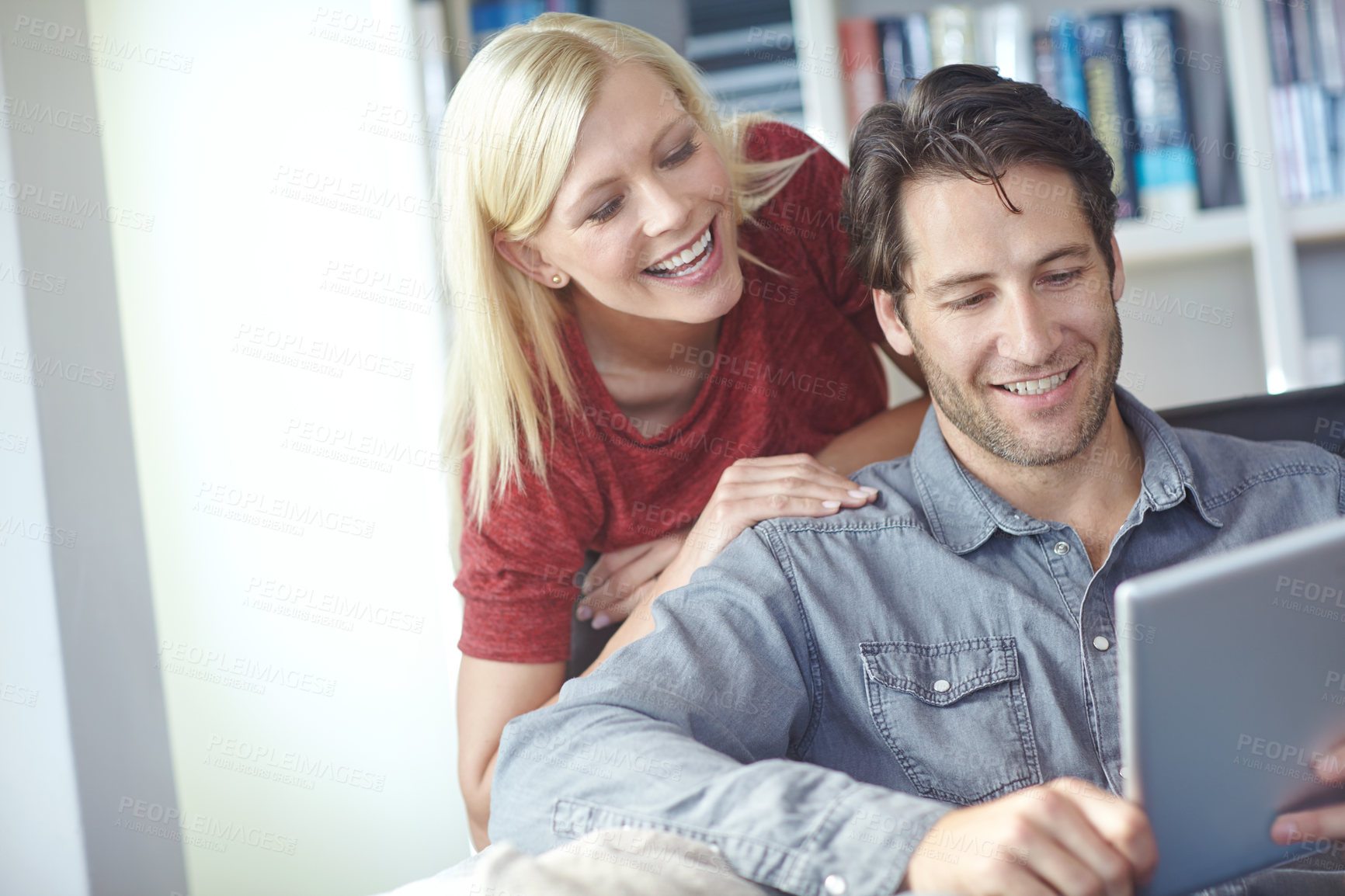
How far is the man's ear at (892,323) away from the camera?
4.14 feet

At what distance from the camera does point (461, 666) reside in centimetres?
150

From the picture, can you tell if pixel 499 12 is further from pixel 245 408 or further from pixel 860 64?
pixel 245 408

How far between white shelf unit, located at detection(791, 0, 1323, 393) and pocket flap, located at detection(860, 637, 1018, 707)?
4.15ft

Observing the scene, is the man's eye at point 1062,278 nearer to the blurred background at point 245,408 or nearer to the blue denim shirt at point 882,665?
the blue denim shirt at point 882,665

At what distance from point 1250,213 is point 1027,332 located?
4.06 ft

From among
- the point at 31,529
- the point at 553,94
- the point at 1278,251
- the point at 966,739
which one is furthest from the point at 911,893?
the point at 1278,251

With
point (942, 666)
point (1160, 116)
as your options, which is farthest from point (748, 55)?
point (942, 666)

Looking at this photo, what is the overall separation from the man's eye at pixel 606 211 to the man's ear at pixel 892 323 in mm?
321

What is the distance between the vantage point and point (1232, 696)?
68 cm

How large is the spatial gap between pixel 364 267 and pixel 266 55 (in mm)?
348

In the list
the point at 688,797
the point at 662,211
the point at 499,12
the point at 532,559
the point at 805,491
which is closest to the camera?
the point at 688,797

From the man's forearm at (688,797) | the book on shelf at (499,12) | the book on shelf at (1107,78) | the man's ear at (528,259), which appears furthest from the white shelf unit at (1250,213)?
the man's forearm at (688,797)

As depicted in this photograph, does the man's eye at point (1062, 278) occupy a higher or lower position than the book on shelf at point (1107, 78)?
lower

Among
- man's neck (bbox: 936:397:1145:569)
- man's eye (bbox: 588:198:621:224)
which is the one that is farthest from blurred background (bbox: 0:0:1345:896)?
man's neck (bbox: 936:397:1145:569)
